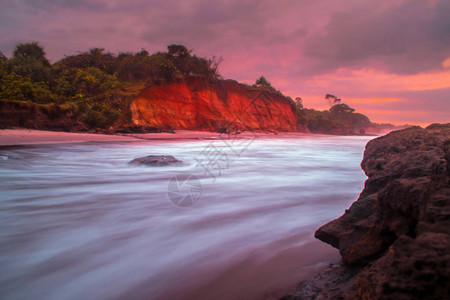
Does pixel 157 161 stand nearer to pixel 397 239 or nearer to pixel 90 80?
pixel 397 239

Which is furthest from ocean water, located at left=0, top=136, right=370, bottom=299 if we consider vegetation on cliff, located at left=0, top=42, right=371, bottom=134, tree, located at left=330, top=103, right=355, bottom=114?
tree, located at left=330, top=103, right=355, bottom=114

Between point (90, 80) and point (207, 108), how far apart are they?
10.3 metres

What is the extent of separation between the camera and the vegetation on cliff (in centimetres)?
1510

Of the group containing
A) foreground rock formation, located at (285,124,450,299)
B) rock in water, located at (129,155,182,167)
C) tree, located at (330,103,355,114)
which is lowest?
rock in water, located at (129,155,182,167)

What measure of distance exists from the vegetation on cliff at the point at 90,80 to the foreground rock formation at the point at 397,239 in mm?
14529

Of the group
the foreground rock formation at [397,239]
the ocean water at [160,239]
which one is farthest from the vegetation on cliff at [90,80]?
the foreground rock formation at [397,239]

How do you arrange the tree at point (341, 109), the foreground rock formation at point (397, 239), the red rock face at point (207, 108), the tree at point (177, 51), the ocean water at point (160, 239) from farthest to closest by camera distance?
1. the tree at point (341, 109)
2. the tree at point (177, 51)
3. the red rock face at point (207, 108)
4. the ocean water at point (160, 239)
5. the foreground rock formation at point (397, 239)

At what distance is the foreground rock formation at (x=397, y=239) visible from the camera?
76 cm

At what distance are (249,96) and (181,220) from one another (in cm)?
2905

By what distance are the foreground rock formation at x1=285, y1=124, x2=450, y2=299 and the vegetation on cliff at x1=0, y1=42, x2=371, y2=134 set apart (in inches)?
572

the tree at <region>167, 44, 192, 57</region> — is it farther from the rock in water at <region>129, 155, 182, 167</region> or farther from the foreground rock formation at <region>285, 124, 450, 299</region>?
the foreground rock formation at <region>285, 124, 450, 299</region>

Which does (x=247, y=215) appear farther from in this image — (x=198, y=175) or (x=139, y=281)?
(x=198, y=175)

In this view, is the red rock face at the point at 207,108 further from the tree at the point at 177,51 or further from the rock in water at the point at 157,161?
A: the rock in water at the point at 157,161

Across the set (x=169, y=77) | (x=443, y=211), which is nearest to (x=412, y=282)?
(x=443, y=211)
